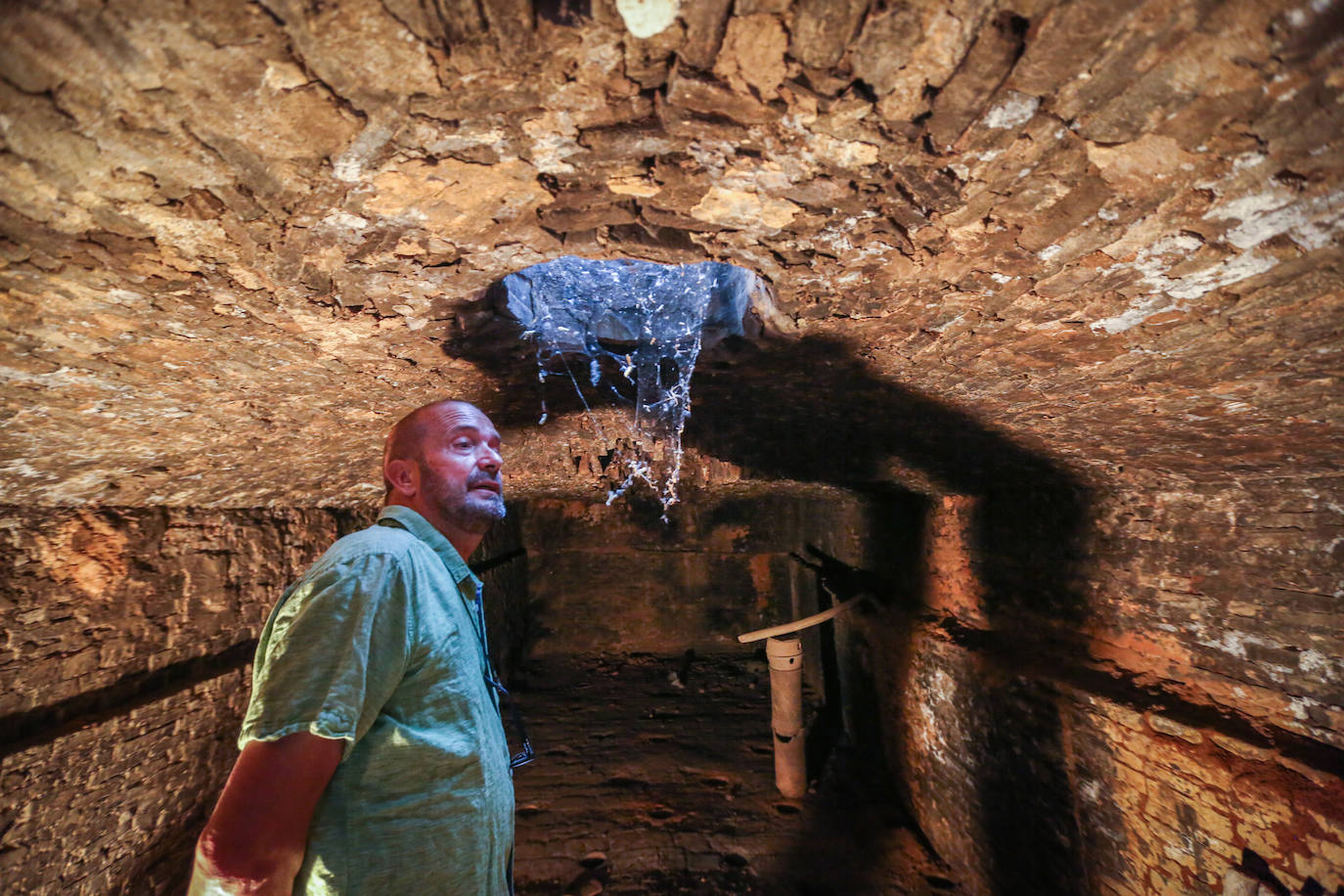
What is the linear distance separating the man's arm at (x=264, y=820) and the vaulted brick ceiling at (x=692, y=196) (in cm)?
107

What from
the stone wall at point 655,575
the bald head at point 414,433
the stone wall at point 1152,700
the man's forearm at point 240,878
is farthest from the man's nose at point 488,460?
the stone wall at point 655,575

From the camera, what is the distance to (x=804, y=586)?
7.46 metres

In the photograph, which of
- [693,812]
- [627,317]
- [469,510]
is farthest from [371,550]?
[693,812]

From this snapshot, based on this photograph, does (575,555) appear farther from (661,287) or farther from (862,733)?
(661,287)

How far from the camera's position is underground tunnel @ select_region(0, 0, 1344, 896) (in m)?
0.94

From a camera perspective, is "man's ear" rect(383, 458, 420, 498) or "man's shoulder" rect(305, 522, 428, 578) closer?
"man's shoulder" rect(305, 522, 428, 578)

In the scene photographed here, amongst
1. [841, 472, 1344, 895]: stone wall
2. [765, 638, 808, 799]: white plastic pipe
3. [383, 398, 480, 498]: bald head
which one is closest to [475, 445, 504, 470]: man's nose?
[383, 398, 480, 498]: bald head

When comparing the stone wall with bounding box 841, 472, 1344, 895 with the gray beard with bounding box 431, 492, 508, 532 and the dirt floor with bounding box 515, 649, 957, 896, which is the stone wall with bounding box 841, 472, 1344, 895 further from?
the gray beard with bounding box 431, 492, 508, 532

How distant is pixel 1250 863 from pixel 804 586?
5303mm

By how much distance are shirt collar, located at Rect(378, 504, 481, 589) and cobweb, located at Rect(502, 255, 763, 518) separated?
0.72 m

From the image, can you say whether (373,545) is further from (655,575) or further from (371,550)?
(655,575)

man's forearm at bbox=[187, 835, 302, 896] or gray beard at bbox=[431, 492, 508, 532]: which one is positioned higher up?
gray beard at bbox=[431, 492, 508, 532]

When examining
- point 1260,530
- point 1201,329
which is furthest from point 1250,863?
point 1201,329

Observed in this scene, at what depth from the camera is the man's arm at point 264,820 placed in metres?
1.05
